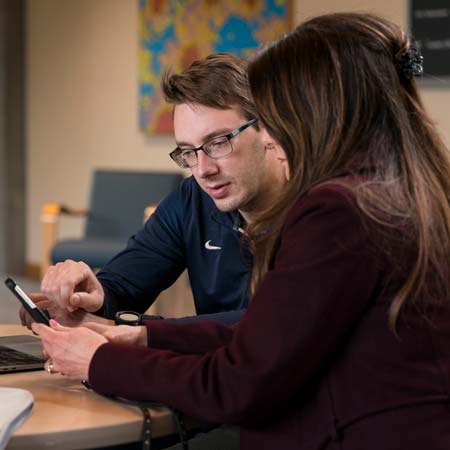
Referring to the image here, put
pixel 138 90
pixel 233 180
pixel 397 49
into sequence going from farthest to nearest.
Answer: pixel 138 90
pixel 233 180
pixel 397 49

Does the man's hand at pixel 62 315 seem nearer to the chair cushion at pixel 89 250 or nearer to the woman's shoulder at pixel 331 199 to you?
the woman's shoulder at pixel 331 199

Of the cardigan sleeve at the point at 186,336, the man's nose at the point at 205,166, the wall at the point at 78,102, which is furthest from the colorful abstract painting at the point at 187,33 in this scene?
the cardigan sleeve at the point at 186,336

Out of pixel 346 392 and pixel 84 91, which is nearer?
pixel 346 392

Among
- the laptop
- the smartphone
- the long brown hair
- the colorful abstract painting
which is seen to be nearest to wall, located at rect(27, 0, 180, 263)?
the colorful abstract painting

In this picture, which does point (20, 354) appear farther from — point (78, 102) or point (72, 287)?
point (78, 102)

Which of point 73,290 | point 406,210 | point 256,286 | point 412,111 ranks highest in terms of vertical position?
point 412,111

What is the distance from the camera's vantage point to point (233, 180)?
1981 mm

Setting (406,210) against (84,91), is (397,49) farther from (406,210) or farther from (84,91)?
(84,91)

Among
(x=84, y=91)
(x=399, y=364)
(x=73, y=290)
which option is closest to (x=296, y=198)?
(x=399, y=364)

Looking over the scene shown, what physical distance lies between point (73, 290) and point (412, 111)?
2.75 feet

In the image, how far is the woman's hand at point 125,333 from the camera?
4.76 ft

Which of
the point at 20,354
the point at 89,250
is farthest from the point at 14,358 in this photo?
the point at 89,250

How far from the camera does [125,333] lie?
146cm

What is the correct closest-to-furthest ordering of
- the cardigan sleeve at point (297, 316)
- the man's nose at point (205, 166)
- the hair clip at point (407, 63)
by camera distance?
the cardigan sleeve at point (297, 316)
the hair clip at point (407, 63)
the man's nose at point (205, 166)
